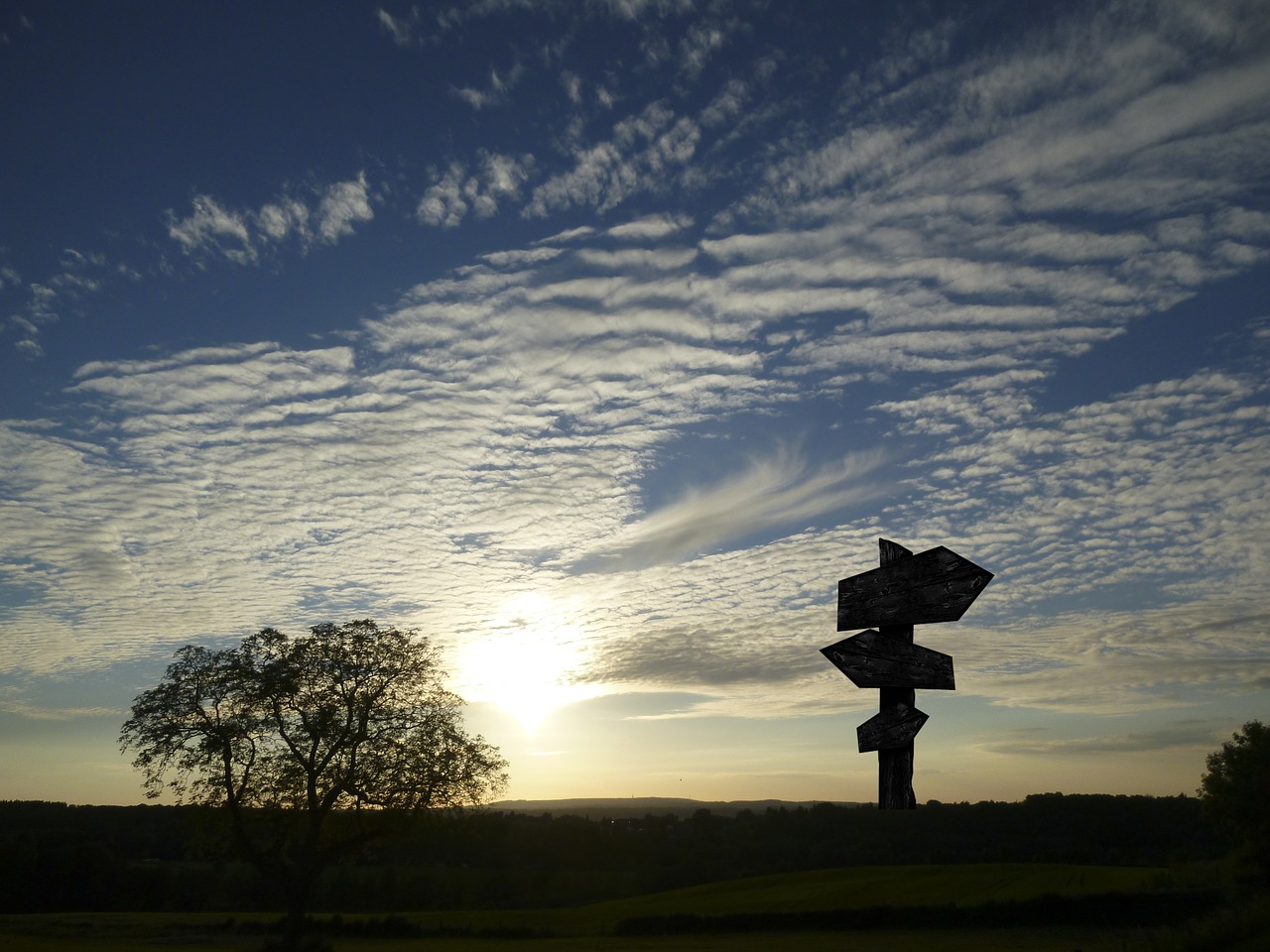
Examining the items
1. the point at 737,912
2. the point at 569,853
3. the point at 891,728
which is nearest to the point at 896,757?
the point at 891,728

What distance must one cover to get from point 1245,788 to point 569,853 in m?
74.2

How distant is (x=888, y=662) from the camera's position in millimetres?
6477

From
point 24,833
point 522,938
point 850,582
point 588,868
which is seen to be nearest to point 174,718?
point 522,938

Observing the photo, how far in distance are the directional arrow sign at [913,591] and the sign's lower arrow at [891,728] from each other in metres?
0.70

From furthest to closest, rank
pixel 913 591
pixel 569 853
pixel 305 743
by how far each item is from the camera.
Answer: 1. pixel 569 853
2. pixel 305 743
3. pixel 913 591

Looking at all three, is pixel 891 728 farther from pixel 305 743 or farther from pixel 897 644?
pixel 305 743

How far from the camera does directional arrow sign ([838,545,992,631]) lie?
20.1ft

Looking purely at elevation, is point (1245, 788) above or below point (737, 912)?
above

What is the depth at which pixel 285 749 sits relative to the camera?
4059cm

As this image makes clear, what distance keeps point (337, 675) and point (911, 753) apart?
1567 inches

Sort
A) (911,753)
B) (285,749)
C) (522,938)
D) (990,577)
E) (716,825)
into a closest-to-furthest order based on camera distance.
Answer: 1. (990,577)
2. (911,753)
3. (285,749)
4. (522,938)
5. (716,825)

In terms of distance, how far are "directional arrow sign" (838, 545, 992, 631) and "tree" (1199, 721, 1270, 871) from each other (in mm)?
69361

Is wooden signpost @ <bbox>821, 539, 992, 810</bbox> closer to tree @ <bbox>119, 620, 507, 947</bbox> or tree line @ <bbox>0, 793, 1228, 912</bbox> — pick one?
Answer: tree @ <bbox>119, 620, 507, 947</bbox>

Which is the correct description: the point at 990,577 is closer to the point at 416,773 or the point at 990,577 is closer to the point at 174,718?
the point at 416,773
